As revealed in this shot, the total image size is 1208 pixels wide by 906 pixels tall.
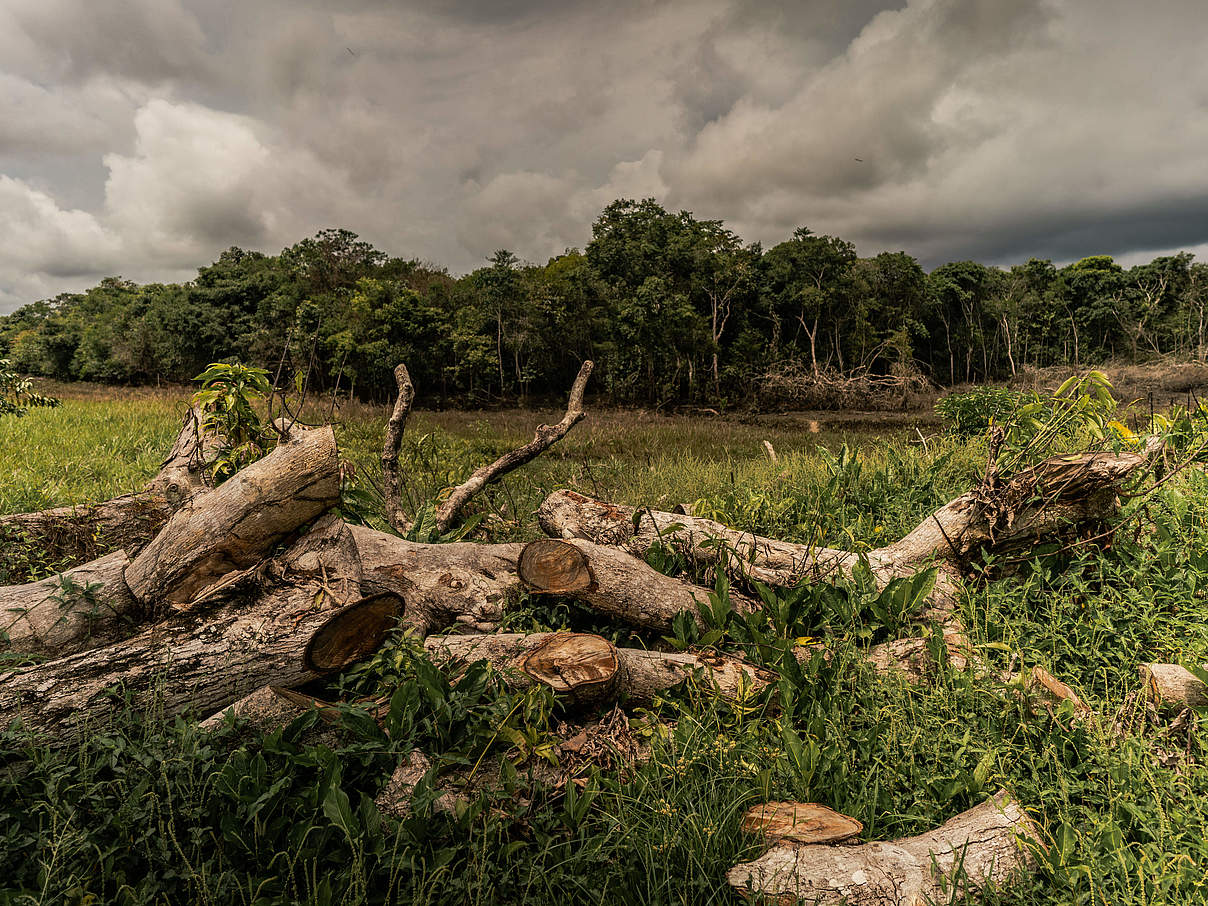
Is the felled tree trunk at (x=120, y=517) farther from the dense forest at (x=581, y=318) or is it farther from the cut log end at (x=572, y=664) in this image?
the dense forest at (x=581, y=318)

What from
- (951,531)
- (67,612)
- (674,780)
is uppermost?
(67,612)

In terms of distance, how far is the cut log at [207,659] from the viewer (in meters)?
2.46

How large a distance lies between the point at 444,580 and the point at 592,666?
4.06 feet

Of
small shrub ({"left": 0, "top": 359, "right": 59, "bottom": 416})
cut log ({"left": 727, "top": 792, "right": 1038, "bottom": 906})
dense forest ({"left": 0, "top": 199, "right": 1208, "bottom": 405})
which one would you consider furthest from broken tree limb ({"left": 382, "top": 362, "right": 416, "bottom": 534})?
dense forest ({"left": 0, "top": 199, "right": 1208, "bottom": 405})

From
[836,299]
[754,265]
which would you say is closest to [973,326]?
[836,299]

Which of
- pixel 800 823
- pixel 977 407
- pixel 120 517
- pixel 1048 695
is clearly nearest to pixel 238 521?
pixel 120 517

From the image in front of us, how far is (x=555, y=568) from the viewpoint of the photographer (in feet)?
11.2

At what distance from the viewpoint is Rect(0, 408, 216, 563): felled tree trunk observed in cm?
397

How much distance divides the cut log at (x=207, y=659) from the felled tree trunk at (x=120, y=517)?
1444mm

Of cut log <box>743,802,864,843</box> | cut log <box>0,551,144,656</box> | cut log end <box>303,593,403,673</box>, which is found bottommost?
cut log <box>743,802,864,843</box>

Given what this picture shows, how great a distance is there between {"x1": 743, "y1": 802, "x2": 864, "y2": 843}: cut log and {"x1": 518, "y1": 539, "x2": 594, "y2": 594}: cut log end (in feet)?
4.61

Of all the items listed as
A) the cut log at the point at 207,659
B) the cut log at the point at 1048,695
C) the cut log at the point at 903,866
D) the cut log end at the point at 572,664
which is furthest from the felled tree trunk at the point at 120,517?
the cut log at the point at 1048,695

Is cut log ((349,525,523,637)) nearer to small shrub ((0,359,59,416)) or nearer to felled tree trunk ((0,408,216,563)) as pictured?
felled tree trunk ((0,408,216,563))

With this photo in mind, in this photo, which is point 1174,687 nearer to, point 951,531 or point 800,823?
point 951,531
